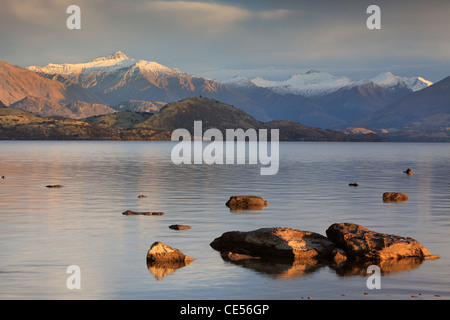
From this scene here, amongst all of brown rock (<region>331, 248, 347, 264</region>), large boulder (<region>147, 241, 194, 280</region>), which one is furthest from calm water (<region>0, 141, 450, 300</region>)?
brown rock (<region>331, 248, 347, 264</region>)

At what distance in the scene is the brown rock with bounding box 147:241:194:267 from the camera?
1365 inches

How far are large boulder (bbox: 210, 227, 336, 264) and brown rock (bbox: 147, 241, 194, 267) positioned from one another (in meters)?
4.14

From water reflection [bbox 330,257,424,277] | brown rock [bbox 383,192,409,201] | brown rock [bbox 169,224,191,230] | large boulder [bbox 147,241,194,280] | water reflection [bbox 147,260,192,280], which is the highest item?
brown rock [bbox 383,192,409,201]

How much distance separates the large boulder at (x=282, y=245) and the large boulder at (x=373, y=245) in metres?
1.02

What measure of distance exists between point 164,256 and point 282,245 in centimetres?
716

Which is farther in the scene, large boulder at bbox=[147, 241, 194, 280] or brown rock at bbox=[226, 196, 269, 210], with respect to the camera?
brown rock at bbox=[226, 196, 269, 210]

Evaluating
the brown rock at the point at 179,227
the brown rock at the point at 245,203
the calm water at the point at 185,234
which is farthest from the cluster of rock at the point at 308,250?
the brown rock at the point at 245,203

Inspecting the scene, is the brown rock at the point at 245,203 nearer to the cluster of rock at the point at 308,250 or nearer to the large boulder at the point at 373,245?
the cluster of rock at the point at 308,250

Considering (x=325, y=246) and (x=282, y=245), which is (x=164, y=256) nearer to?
(x=282, y=245)

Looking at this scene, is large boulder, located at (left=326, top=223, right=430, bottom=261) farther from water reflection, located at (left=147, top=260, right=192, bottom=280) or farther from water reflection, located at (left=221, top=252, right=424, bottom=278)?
water reflection, located at (left=147, top=260, right=192, bottom=280)

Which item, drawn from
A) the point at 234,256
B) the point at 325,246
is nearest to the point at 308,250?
the point at 325,246

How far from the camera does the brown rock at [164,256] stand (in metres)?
34.7

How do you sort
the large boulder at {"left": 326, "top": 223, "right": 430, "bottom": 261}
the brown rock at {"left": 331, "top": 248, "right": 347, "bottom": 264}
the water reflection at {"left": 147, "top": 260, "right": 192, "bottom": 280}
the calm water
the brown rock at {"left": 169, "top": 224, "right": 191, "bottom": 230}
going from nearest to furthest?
the calm water
the water reflection at {"left": 147, "top": 260, "right": 192, "bottom": 280}
the brown rock at {"left": 331, "top": 248, "right": 347, "bottom": 264}
the large boulder at {"left": 326, "top": 223, "right": 430, "bottom": 261}
the brown rock at {"left": 169, "top": 224, "right": 191, "bottom": 230}
